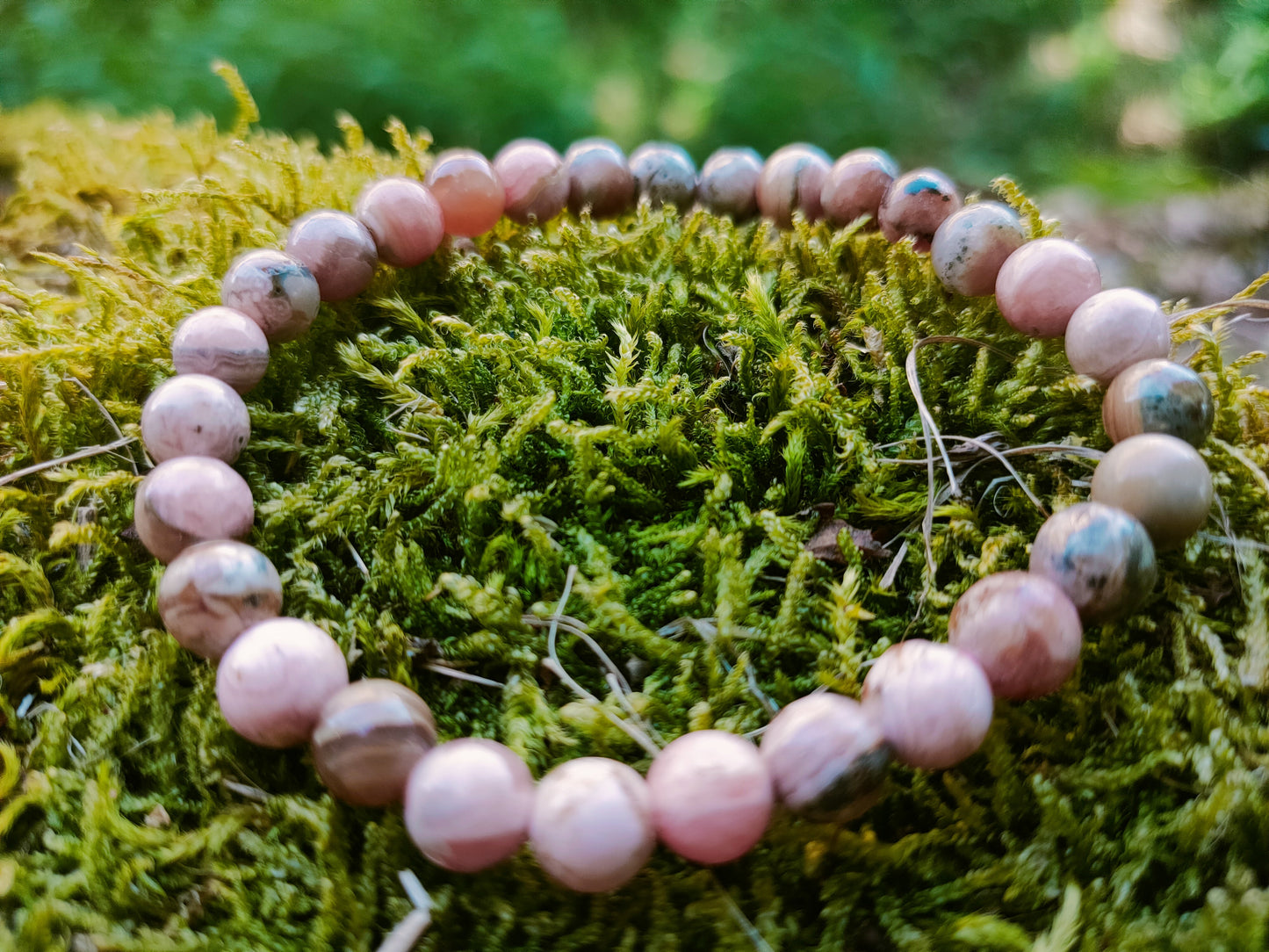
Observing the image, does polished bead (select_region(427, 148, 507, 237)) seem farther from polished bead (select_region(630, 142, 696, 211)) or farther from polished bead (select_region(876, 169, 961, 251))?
polished bead (select_region(876, 169, 961, 251))

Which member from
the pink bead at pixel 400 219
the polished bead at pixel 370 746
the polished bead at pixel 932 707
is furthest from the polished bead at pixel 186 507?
the polished bead at pixel 932 707

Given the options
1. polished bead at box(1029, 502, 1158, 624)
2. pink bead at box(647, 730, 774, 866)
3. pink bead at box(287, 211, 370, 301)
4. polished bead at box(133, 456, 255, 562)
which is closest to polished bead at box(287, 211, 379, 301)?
pink bead at box(287, 211, 370, 301)

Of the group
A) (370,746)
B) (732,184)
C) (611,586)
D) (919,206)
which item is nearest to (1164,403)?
(919,206)

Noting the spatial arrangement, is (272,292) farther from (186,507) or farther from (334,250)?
(186,507)

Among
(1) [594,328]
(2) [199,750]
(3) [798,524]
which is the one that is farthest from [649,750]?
(1) [594,328]

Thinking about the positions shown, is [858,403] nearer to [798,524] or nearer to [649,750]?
[798,524]
